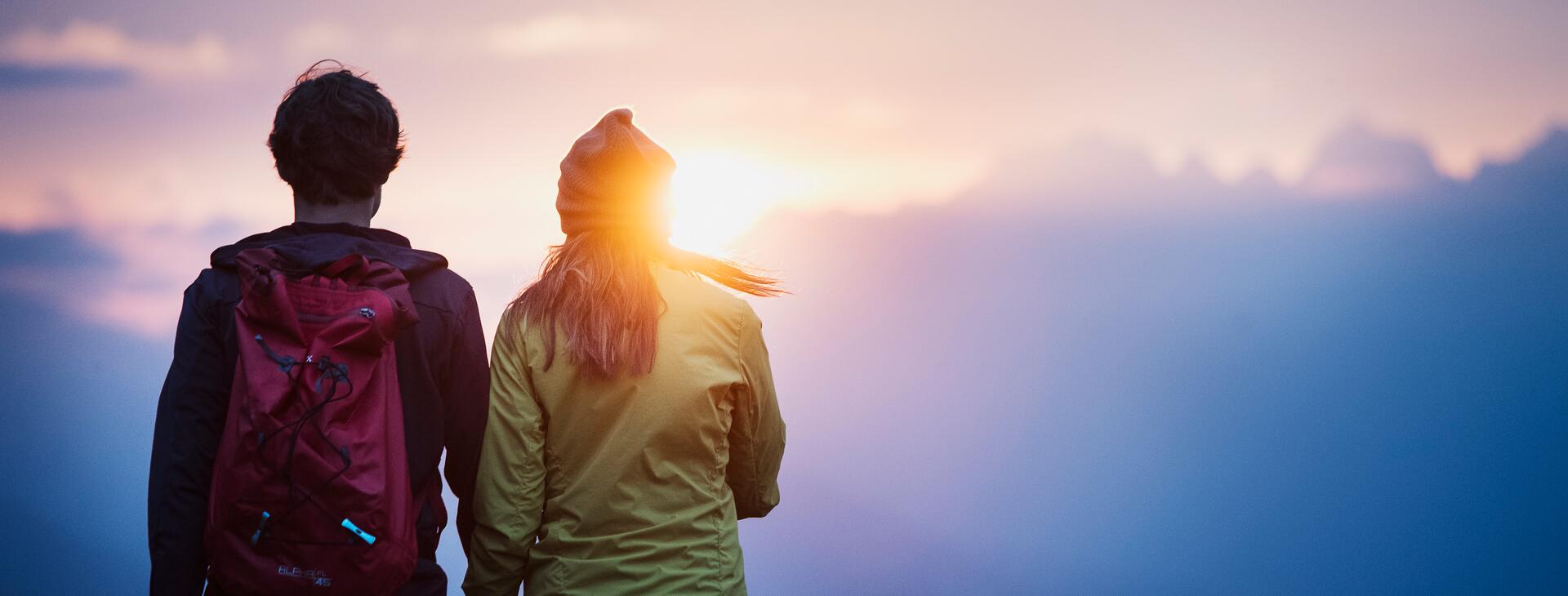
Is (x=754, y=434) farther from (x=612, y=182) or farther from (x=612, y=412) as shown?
(x=612, y=182)

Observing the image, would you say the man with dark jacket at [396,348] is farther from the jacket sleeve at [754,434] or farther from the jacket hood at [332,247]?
the jacket sleeve at [754,434]

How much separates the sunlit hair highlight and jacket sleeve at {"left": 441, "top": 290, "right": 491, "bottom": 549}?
0.45 ft

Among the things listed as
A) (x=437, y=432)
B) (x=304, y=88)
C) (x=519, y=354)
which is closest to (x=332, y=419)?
(x=437, y=432)

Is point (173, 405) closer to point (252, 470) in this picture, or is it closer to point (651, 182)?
point (252, 470)

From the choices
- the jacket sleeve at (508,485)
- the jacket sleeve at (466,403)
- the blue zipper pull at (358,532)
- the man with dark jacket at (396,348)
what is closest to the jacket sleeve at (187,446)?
the man with dark jacket at (396,348)

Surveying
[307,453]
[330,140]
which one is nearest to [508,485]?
[307,453]

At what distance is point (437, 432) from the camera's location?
7.56 feet

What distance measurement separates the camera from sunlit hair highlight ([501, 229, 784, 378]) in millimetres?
2369

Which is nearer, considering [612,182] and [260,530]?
[260,530]

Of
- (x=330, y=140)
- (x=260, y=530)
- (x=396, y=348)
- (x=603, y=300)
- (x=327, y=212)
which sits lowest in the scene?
(x=260, y=530)

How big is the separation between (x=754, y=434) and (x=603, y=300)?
0.50 meters

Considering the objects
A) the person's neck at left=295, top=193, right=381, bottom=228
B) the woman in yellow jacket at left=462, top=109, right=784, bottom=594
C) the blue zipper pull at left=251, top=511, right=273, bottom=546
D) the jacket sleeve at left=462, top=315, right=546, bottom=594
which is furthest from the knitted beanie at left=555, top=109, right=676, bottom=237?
the blue zipper pull at left=251, top=511, right=273, bottom=546

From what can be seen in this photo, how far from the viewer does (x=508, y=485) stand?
2.43 metres

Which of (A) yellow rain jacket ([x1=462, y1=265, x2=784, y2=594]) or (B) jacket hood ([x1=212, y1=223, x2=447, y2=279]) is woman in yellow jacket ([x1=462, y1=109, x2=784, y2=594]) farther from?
(B) jacket hood ([x1=212, y1=223, x2=447, y2=279])
